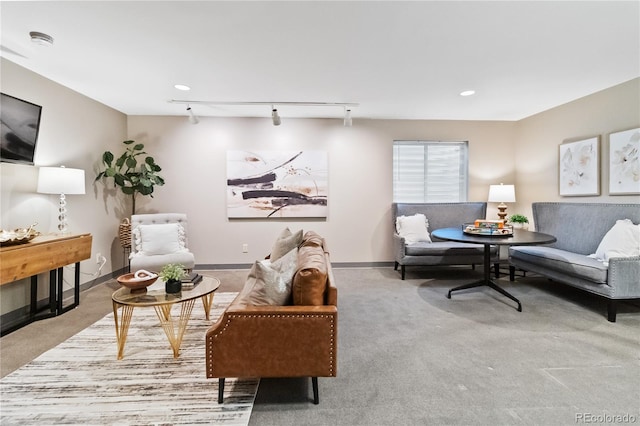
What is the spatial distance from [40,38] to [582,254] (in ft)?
19.6

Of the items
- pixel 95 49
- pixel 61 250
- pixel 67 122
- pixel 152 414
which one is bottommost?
pixel 152 414

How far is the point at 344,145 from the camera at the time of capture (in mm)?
4895

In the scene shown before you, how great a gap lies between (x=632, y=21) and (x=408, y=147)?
3.02 metres

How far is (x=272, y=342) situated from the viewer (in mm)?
1621

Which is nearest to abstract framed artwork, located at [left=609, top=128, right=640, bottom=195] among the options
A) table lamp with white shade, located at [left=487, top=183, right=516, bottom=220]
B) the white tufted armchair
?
table lamp with white shade, located at [left=487, top=183, right=516, bottom=220]

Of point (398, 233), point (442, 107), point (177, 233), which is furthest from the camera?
point (398, 233)

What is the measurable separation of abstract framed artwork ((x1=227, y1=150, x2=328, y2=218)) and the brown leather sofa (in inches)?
128

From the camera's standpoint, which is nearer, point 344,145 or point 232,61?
point 232,61

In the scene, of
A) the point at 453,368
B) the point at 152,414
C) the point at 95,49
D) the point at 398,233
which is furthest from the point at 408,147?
the point at 152,414

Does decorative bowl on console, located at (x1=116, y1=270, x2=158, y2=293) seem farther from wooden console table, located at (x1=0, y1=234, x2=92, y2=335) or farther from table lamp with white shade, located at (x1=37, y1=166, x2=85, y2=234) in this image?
table lamp with white shade, located at (x1=37, y1=166, x2=85, y2=234)

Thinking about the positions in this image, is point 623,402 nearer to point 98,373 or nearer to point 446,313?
point 446,313

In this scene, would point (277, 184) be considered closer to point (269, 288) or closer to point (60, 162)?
point (60, 162)

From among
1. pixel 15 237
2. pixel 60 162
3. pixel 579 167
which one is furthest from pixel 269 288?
pixel 579 167

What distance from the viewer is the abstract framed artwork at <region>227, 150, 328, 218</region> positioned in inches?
188
